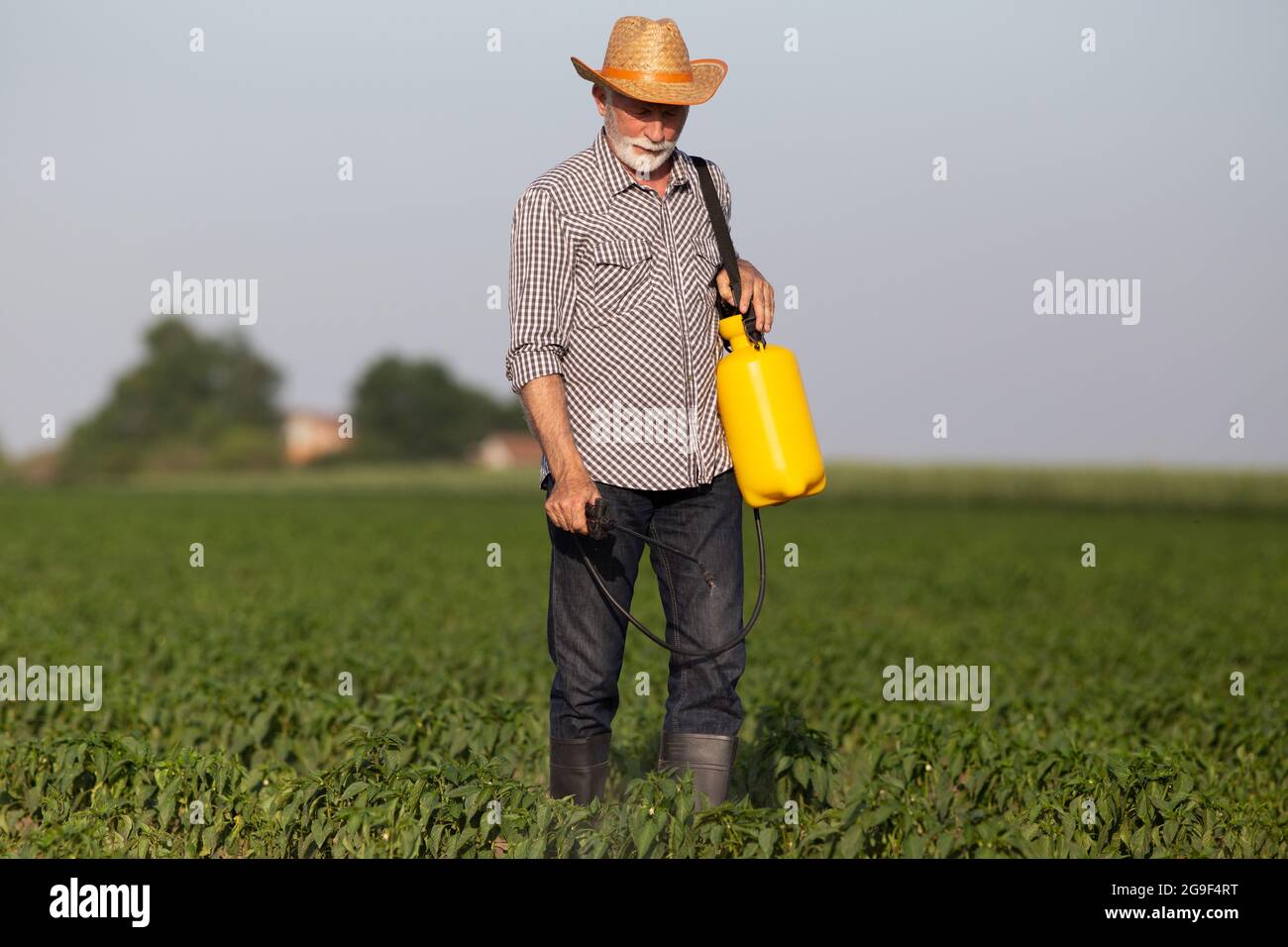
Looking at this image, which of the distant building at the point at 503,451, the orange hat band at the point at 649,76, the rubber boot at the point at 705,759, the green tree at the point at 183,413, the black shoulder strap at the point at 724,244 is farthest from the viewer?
the distant building at the point at 503,451

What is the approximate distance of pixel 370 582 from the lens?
17078 mm

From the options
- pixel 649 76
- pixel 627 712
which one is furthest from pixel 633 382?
pixel 627 712

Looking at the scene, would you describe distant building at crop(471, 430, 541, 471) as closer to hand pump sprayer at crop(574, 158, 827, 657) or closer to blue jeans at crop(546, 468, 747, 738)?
blue jeans at crop(546, 468, 747, 738)

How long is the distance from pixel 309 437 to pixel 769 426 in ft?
342

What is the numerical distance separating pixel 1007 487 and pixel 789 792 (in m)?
44.8

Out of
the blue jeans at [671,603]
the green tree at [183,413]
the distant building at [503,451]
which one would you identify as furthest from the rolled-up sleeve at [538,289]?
the distant building at [503,451]

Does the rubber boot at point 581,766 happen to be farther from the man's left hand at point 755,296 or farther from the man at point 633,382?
the man's left hand at point 755,296

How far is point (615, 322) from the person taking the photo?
4809mm

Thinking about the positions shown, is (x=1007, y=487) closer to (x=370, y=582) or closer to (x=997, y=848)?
(x=370, y=582)

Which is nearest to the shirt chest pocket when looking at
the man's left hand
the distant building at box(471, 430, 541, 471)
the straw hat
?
the man's left hand

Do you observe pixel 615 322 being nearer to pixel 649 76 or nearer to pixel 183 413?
pixel 649 76

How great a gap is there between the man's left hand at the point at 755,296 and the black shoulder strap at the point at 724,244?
→ 0.06 feet

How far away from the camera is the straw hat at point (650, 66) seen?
460 cm
